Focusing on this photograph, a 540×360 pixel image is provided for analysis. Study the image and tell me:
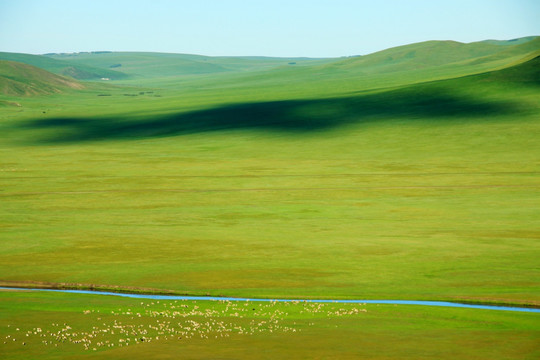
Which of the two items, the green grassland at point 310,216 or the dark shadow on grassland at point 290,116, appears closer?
the green grassland at point 310,216

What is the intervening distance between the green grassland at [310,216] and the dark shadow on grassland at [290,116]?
72 cm

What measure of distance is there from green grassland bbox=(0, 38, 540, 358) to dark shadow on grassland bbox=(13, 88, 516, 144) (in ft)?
2.35

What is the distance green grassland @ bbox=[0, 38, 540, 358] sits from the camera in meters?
30.5

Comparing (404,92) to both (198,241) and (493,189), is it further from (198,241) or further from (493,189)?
(198,241)

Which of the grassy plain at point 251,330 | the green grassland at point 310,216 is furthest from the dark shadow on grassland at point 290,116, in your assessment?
the grassy plain at point 251,330

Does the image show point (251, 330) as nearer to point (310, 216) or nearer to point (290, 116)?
point (310, 216)

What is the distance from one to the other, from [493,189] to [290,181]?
64.7ft

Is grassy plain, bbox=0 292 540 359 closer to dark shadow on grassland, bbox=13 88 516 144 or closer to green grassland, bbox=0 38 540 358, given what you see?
green grassland, bbox=0 38 540 358

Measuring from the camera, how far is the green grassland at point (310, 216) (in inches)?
1200

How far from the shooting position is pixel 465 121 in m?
118

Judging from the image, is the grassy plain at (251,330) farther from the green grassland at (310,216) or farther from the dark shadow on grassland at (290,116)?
the dark shadow on grassland at (290,116)

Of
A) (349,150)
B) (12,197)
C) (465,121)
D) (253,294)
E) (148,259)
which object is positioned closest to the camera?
(253,294)

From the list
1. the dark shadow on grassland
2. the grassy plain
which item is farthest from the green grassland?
the dark shadow on grassland

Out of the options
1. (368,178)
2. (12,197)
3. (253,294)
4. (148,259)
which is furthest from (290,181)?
(253,294)
